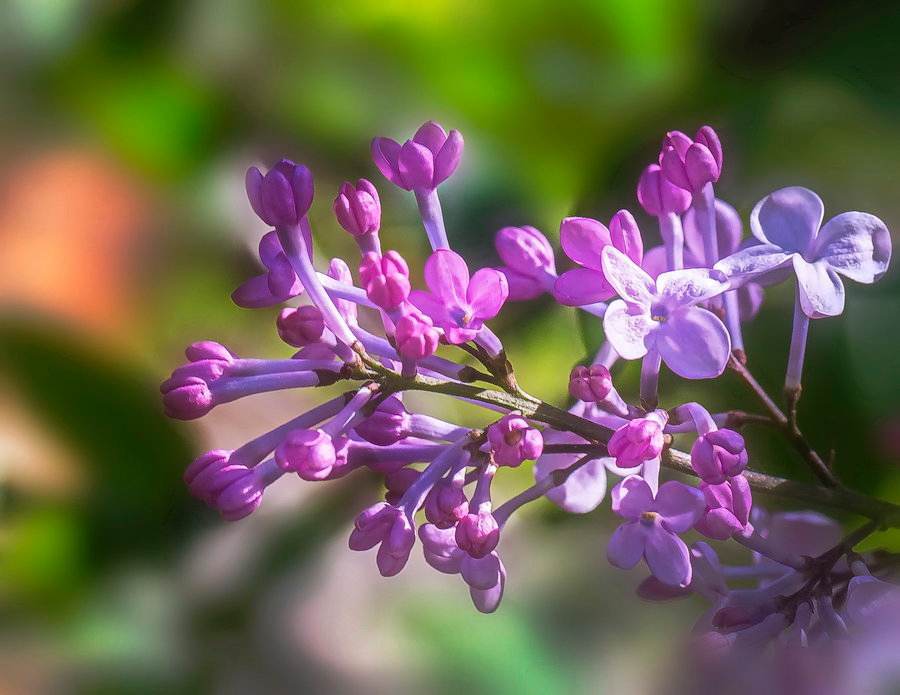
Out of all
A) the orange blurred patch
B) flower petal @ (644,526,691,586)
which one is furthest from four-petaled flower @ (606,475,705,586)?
the orange blurred patch

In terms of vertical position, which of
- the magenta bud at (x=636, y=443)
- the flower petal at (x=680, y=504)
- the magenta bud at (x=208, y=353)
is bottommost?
the flower petal at (x=680, y=504)

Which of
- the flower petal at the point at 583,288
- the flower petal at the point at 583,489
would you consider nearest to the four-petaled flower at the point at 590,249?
the flower petal at the point at 583,288

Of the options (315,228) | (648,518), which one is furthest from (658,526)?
(315,228)

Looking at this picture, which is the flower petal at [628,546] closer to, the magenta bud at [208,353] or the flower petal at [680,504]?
the flower petal at [680,504]

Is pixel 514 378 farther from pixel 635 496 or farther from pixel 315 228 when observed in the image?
pixel 315 228

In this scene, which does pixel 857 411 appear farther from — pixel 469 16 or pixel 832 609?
pixel 469 16

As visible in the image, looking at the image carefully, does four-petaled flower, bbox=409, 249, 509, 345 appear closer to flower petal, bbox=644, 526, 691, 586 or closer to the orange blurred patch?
flower petal, bbox=644, 526, 691, 586
